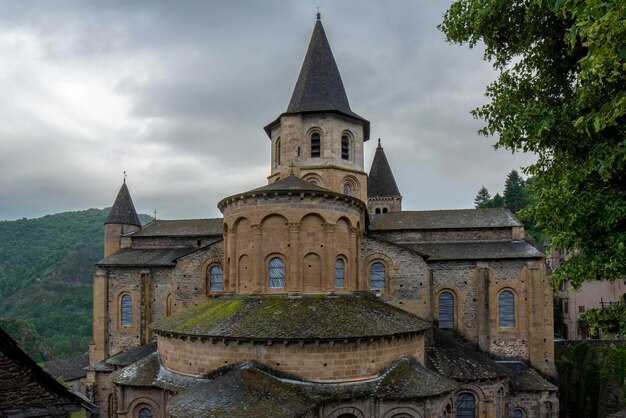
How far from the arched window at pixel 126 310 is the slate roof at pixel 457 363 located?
17781 millimetres

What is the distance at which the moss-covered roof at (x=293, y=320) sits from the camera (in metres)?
15.2

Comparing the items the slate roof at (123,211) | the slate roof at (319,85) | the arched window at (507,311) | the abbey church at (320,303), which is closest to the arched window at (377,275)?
the abbey church at (320,303)

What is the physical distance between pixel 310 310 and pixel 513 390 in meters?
11.5

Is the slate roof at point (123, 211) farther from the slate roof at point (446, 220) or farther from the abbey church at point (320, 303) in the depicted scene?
the slate roof at point (446, 220)

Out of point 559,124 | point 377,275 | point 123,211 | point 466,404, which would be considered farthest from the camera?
point 123,211

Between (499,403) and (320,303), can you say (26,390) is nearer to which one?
(320,303)

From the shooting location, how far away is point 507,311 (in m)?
24.2

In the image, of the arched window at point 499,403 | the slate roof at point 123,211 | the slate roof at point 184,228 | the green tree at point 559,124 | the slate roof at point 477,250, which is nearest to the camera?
the green tree at point 559,124

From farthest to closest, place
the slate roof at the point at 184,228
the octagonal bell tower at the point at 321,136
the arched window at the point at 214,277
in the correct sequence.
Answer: the slate roof at the point at 184,228 < the octagonal bell tower at the point at 321,136 < the arched window at the point at 214,277

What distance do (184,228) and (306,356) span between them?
59.7 feet

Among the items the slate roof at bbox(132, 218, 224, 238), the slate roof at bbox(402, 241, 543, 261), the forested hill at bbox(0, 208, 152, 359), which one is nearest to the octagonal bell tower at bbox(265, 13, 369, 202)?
the slate roof at bbox(132, 218, 224, 238)

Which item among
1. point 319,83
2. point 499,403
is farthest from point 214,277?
point 499,403

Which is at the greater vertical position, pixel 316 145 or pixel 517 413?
pixel 316 145

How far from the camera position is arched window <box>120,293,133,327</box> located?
28.0 m
